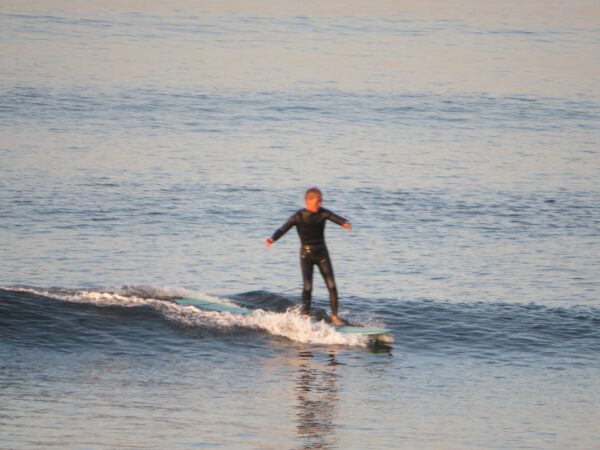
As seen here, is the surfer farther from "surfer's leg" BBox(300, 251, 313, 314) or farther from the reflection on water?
the reflection on water

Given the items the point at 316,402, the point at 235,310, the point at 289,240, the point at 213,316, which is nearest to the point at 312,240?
the point at 235,310

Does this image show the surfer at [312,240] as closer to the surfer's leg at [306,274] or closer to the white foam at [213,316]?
the surfer's leg at [306,274]

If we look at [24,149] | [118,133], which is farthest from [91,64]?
[24,149]

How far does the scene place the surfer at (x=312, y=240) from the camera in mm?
16938

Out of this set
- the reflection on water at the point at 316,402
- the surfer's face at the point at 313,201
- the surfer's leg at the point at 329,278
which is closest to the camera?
the reflection on water at the point at 316,402

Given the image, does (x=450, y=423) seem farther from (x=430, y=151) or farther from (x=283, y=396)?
(x=430, y=151)

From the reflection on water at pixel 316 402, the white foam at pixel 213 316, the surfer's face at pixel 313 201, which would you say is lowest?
the reflection on water at pixel 316 402

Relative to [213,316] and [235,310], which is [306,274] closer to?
[235,310]

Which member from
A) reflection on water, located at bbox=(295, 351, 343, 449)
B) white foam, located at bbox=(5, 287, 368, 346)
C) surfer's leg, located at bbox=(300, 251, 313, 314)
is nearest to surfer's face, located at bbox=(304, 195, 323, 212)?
surfer's leg, located at bbox=(300, 251, 313, 314)

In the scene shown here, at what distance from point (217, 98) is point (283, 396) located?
30837 mm

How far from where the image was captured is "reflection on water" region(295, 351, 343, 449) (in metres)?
12.8

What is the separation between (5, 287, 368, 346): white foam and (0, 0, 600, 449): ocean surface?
0.05 metres

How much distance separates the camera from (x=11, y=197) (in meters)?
27.6

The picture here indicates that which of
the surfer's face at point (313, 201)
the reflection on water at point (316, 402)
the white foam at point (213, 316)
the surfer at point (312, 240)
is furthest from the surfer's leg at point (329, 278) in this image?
the reflection on water at point (316, 402)
